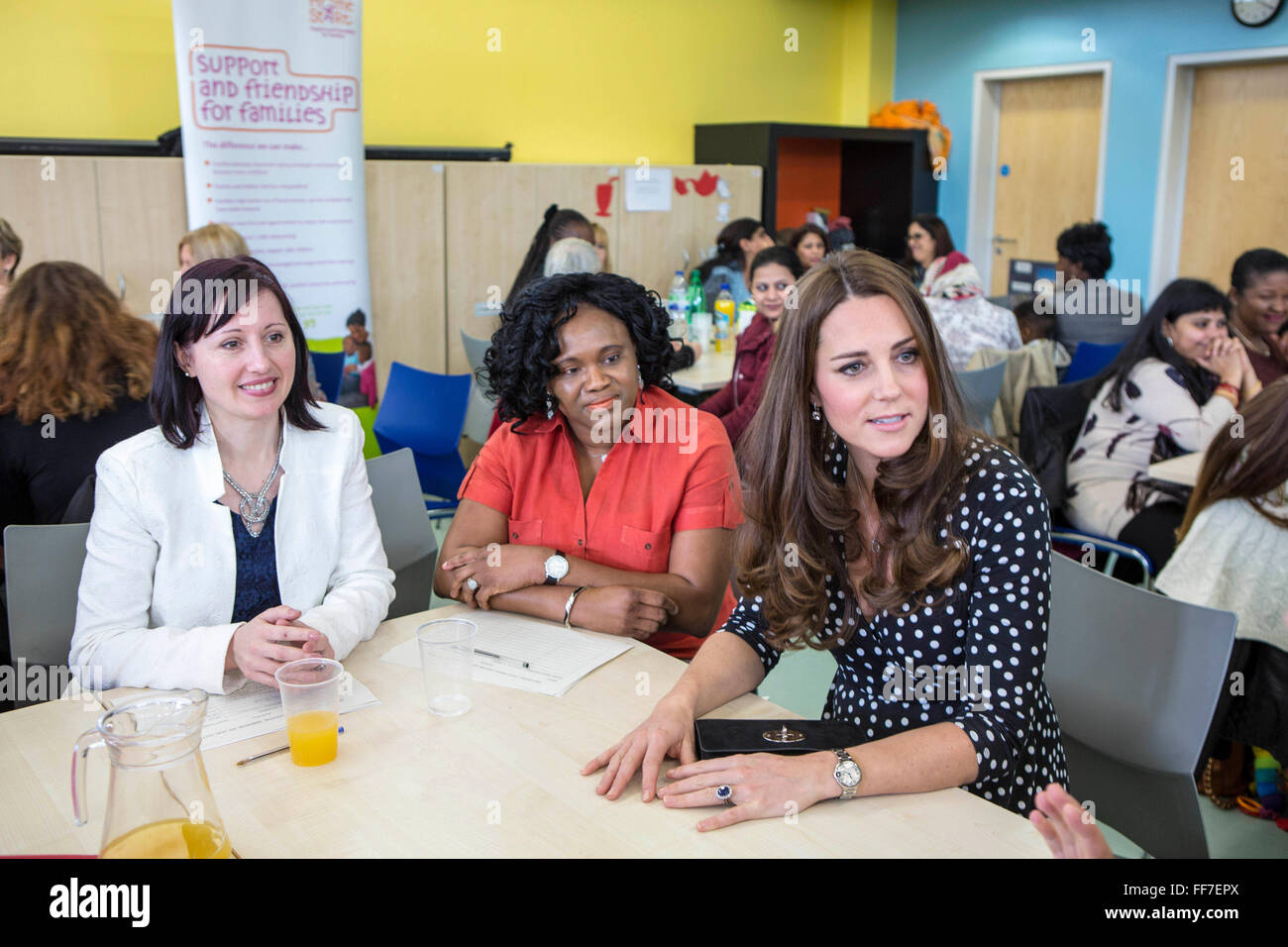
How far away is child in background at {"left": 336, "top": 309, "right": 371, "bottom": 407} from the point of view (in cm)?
488

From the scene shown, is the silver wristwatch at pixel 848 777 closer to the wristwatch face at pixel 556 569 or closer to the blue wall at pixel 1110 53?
the wristwatch face at pixel 556 569

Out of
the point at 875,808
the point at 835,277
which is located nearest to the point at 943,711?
the point at 875,808

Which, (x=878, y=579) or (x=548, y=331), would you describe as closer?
(x=878, y=579)

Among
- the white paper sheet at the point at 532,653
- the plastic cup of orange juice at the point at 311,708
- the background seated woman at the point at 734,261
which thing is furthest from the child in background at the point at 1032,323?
the plastic cup of orange juice at the point at 311,708

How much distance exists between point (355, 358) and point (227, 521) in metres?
3.22

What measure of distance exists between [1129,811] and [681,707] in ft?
2.87

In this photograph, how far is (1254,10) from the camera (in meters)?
6.55

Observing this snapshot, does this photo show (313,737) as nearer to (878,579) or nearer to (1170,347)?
(878,579)

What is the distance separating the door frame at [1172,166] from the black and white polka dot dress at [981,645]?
6.62 meters

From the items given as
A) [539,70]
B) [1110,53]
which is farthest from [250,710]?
[1110,53]

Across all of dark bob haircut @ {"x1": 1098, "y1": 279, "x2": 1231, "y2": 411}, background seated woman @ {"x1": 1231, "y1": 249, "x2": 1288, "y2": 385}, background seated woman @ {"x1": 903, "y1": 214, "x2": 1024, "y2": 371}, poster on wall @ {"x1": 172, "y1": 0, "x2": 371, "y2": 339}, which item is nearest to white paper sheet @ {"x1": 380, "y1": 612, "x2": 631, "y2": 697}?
dark bob haircut @ {"x1": 1098, "y1": 279, "x2": 1231, "y2": 411}

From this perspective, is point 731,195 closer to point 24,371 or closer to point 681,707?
point 24,371

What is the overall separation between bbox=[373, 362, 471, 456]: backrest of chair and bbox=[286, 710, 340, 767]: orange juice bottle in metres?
2.44

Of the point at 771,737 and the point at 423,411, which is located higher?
the point at 423,411
